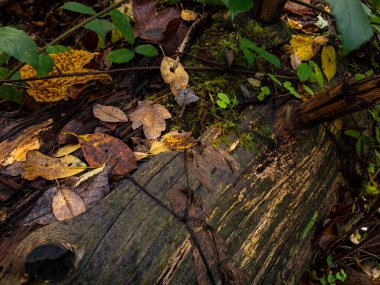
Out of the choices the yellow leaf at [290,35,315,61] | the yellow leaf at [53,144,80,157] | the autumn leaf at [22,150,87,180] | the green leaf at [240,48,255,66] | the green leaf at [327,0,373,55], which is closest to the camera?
the green leaf at [327,0,373,55]

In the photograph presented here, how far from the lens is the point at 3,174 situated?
1296 millimetres

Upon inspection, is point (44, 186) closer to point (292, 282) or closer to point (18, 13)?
point (292, 282)

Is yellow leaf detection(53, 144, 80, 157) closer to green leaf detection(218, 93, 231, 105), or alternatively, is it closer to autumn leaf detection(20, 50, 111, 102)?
autumn leaf detection(20, 50, 111, 102)

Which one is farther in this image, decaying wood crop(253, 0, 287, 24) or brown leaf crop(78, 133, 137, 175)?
decaying wood crop(253, 0, 287, 24)

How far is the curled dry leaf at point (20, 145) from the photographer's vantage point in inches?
54.0

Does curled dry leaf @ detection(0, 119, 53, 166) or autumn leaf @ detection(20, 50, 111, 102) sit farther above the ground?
autumn leaf @ detection(20, 50, 111, 102)

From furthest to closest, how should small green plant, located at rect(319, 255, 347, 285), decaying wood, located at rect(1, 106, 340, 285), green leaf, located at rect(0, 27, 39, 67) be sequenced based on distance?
1. small green plant, located at rect(319, 255, 347, 285)
2. green leaf, located at rect(0, 27, 39, 67)
3. decaying wood, located at rect(1, 106, 340, 285)

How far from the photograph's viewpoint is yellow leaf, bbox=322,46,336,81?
175cm

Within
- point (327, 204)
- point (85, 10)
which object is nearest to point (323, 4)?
point (327, 204)

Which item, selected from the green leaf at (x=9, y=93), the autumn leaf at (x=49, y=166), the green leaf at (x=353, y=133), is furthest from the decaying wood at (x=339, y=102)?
the green leaf at (x=9, y=93)

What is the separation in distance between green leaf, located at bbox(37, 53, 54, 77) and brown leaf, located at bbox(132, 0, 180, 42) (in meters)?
0.51

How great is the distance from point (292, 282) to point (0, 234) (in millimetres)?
1327

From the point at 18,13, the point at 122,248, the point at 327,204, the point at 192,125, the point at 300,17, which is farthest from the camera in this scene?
the point at 18,13

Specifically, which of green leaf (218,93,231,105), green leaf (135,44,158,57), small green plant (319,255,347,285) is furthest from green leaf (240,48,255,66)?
small green plant (319,255,347,285)
